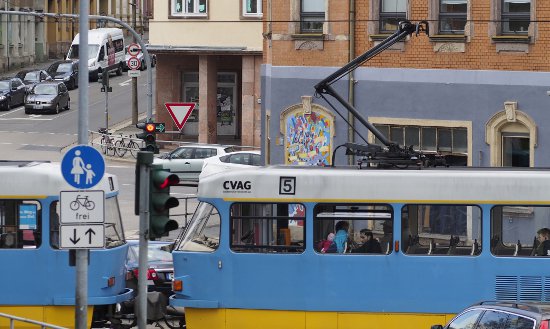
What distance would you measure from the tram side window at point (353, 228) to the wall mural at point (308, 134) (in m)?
11.1

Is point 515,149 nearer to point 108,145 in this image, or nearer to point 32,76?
point 108,145

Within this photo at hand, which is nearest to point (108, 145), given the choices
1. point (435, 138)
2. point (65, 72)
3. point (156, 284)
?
point (65, 72)

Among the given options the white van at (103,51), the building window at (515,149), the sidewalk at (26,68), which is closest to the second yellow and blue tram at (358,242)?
the building window at (515,149)

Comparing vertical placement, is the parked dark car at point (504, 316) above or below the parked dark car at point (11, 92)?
below

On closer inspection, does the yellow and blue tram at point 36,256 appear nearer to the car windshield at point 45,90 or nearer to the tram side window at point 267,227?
the tram side window at point 267,227

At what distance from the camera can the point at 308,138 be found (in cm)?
3062

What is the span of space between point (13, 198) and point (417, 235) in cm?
572

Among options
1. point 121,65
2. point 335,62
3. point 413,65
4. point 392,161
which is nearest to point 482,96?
point 413,65

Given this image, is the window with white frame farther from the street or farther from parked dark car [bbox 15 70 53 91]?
parked dark car [bbox 15 70 53 91]

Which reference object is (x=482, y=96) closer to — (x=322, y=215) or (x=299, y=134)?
(x=299, y=134)

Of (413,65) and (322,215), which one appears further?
(413,65)

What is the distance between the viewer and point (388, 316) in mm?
19000

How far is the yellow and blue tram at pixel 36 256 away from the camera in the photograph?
19203mm

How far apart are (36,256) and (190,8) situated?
115 ft
